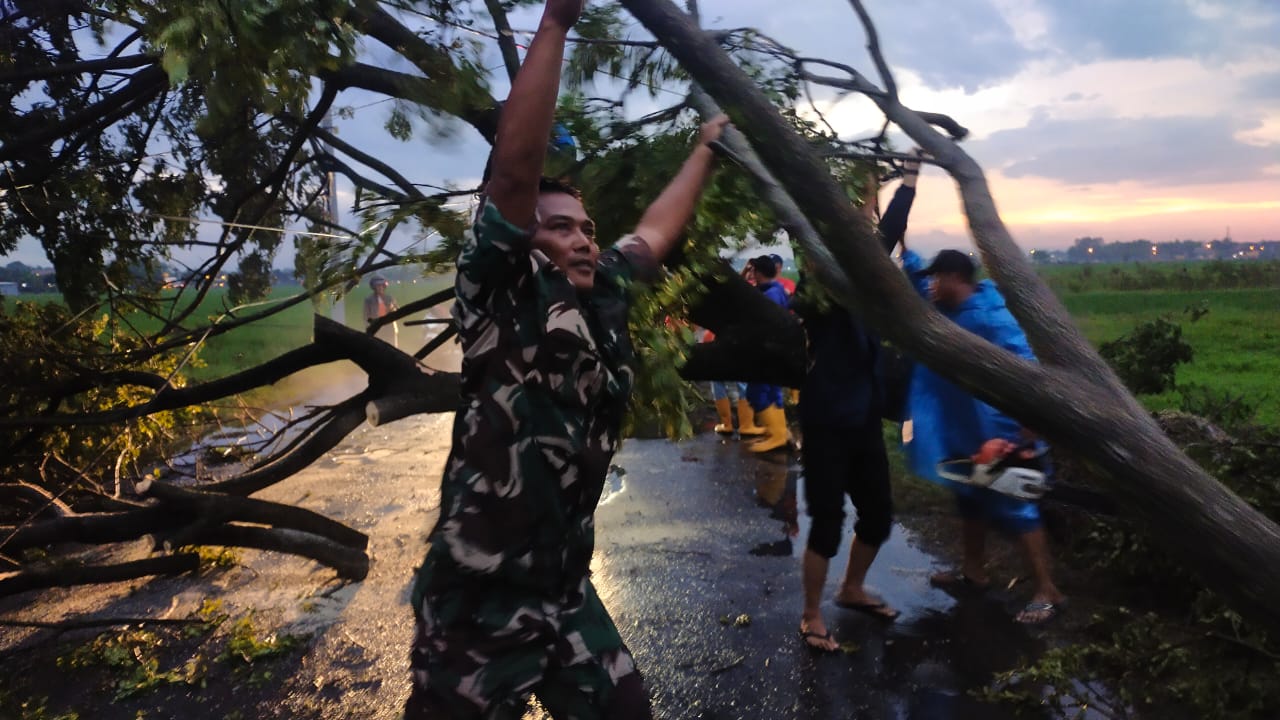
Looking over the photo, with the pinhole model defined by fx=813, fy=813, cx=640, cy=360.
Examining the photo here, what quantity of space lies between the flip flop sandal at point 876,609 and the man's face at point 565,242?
125 inches

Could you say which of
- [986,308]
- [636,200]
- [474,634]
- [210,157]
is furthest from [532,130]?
[210,157]

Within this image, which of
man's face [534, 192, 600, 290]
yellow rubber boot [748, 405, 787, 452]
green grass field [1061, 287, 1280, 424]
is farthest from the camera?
yellow rubber boot [748, 405, 787, 452]

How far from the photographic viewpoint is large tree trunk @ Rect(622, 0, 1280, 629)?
183 cm

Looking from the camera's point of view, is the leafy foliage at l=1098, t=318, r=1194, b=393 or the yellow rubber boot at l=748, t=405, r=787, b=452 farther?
the yellow rubber boot at l=748, t=405, r=787, b=452

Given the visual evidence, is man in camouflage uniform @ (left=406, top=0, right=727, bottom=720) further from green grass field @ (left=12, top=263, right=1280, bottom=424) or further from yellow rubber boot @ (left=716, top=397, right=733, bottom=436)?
yellow rubber boot @ (left=716, top=397, right=733, bottom=436)

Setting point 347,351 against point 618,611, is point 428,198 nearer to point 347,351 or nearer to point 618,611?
point 347,351

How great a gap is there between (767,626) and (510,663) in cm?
293

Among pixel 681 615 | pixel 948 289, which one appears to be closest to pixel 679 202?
pixel 948 289

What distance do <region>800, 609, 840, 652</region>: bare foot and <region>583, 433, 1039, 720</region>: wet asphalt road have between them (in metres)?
0.05

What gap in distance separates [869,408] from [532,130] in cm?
286

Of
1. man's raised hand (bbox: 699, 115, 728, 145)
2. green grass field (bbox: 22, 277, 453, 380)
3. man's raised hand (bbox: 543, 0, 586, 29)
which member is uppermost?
man's raised hand (bbox: 543, 0, 586, 29)

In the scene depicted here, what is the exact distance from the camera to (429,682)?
1.64 meters

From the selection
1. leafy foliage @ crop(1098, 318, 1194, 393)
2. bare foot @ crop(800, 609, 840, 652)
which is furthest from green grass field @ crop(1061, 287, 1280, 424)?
bare foot @ crop(800, 609, 840, 652)

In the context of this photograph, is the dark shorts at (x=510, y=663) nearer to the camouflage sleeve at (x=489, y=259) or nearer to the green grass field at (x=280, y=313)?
the camouflage sleeve at (x=489, y=259)
